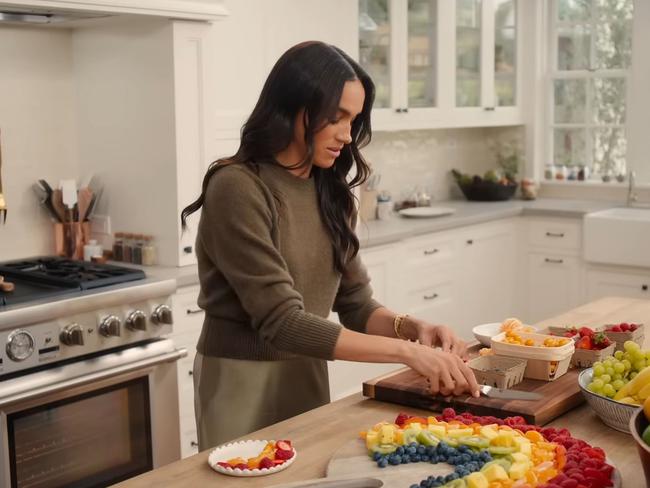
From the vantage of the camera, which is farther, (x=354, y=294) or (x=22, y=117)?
(x=22, y=117)

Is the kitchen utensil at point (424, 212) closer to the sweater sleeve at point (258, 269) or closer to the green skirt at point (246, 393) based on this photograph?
the green skirt at point (246, 393)

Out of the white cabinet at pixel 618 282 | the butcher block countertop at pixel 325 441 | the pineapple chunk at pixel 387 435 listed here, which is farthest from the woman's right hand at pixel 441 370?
the white cabinet at pixel 618 282

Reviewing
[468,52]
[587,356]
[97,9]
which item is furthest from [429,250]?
[587,356]

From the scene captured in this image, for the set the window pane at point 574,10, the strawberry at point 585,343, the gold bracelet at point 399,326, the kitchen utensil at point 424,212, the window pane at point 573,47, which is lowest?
the strawberry at point 585,343

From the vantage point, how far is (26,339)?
287 cm

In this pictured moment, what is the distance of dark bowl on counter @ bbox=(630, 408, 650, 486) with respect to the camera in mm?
1377

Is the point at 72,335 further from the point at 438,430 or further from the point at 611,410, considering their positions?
the point at 611,410

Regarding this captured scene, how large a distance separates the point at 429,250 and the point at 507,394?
284 cm

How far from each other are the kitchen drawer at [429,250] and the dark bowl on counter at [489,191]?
2.66 ft

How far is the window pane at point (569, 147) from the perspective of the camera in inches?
231

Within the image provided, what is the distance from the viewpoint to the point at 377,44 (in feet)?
15.6

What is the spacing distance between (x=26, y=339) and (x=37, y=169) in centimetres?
108

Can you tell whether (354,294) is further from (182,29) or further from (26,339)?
(182,29)

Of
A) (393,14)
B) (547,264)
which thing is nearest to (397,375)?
(393,14)
